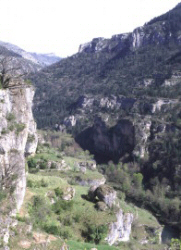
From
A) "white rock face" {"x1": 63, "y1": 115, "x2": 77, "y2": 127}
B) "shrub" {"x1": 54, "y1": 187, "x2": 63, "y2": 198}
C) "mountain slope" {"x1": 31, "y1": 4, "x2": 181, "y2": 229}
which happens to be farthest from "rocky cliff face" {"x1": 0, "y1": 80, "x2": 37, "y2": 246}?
"white rock face" {"x1": 63, "y1": 115, "x2": 77, "y2": 127}

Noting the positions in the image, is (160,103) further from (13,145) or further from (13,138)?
(13,145)

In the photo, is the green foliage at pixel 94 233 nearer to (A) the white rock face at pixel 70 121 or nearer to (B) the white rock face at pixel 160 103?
(B) the white rock face at pixel 160 103

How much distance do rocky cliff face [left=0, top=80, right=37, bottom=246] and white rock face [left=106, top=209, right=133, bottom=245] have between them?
389 inches

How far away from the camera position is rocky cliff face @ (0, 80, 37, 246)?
1938 centimetres

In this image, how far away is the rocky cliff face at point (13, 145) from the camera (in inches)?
763

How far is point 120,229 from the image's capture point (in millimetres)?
29312

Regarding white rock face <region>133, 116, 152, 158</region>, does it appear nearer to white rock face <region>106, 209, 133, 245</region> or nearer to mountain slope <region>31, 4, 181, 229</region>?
mountain slope <region>31, 4, 181, 229</region>

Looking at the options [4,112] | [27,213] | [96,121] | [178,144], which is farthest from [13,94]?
[96,121]

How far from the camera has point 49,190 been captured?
27109 millimetres

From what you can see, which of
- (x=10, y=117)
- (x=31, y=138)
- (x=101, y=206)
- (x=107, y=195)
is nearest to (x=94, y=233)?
(x=101, y=206)

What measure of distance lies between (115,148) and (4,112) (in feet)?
271

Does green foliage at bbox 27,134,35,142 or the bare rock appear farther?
green foliage at bbox 27,134,35,142

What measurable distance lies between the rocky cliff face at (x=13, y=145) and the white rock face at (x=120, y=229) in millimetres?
9889

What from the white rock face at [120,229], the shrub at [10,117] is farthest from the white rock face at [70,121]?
the shrub at [10,117]
